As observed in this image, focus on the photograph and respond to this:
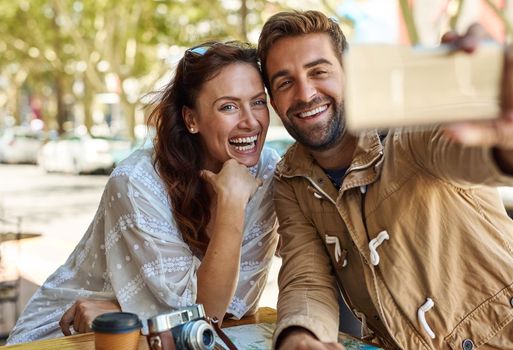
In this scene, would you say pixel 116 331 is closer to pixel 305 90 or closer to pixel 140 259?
pixel 140 259

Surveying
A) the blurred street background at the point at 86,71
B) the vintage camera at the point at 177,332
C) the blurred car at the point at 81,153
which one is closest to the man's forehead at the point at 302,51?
the blurred street background at the point at 86,71

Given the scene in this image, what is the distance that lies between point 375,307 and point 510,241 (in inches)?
18.6

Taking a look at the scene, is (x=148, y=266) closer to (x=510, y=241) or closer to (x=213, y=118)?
(x=213, y=118)

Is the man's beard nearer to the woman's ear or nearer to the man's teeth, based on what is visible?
the man's teeth

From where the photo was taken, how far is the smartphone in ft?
3.45

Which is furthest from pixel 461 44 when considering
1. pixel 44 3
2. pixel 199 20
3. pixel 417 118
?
pixel 44 3

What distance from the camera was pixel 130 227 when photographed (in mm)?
2318

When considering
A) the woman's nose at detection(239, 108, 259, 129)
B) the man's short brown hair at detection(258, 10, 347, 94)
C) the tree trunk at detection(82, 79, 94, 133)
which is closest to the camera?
the man's short brown hair at detection(258, 10, 347, 94)

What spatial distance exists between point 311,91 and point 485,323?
3.12 feet

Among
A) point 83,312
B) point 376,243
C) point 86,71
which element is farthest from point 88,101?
point 376,243

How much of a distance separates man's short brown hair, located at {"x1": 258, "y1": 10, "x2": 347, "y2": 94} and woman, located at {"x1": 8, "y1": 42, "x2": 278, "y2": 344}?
18 cm

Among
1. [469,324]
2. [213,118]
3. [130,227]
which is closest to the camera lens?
[469,324]

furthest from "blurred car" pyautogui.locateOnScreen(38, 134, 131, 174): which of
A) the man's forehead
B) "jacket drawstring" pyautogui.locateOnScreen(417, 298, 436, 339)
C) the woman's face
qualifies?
"jacket drawstring" pyautogui.locateOnScreen(417, 298, 436, 339)

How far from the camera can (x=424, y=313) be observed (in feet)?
6.51
